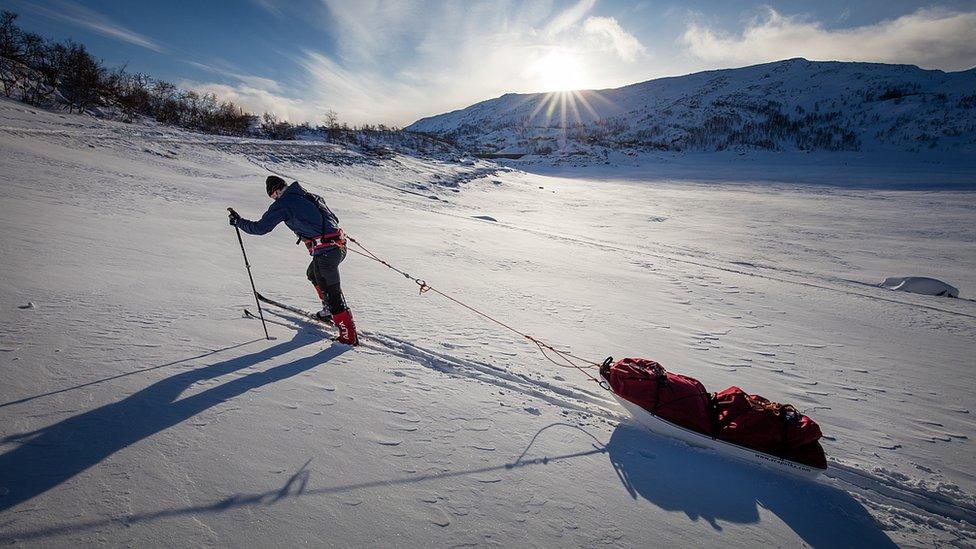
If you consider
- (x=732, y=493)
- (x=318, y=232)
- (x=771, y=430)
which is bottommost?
(x=732, y=493)

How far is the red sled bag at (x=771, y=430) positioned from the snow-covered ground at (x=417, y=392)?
0.25 metres

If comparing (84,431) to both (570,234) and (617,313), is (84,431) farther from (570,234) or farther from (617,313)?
(570,234)

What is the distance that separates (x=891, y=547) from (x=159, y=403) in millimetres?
5151

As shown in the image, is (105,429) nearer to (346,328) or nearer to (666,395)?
(346,328)

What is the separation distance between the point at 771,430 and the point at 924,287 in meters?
9.47

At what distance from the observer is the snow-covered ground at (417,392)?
2.13 meters

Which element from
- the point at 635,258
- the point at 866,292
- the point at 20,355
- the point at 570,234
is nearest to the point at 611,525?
the point at 20,355

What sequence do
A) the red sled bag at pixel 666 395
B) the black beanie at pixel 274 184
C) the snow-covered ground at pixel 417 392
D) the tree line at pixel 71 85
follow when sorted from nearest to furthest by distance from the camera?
1. the snow-covered ground at pixel 417 392
2. the red sled bag at pixel 666 395
3. the black beanie at pixel 274 184
4. the tree line at pixel 71 85

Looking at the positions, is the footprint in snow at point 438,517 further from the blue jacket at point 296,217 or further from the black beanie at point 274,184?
the black beanie at point 274,184

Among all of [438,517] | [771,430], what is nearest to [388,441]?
[438,517]

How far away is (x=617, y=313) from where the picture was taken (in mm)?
6488

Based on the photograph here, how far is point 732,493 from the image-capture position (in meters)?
2.76

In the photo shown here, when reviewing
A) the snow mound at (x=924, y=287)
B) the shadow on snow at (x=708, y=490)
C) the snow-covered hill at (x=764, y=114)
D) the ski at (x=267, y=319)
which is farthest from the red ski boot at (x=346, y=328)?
the snow-covered hill at (x=764, y=114)

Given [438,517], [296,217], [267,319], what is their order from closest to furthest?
1. [438,517]
2. [296,217]
3. [267,319]
